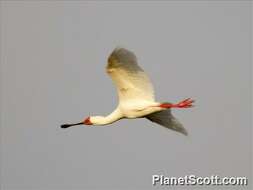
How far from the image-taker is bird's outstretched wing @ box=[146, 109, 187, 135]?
30.0m

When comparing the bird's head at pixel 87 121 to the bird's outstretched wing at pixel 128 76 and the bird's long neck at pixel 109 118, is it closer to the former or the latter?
the bird's long neck at pixel 109 118

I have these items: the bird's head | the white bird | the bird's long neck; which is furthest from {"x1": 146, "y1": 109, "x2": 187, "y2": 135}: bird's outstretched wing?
the bird's head

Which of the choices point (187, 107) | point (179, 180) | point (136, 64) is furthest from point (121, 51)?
point (179, 180)

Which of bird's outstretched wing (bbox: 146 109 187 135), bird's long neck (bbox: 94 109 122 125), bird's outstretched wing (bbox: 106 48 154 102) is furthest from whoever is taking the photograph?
bird's outstretched wing (bbox: 146 109 187 135)

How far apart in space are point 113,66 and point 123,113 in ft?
5.66

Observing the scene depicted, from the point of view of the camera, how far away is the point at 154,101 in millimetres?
29000

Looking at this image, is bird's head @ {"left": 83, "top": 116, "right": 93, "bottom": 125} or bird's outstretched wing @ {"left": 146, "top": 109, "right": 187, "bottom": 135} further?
bird's head @ {"left": 83, "top": 116, "right": 93, "bottom": 125}

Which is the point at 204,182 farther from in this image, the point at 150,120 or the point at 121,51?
the point at 121,51

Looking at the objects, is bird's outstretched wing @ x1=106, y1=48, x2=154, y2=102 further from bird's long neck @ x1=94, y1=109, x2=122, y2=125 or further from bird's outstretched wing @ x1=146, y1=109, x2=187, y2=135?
bird's outstretched wing @ x1=146, y1=109, x2=187, y2=135

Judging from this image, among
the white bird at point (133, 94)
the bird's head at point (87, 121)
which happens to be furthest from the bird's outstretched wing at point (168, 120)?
the bird's head at point (87, 121)

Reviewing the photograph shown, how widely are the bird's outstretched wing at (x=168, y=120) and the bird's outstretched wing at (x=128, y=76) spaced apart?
1.26 m

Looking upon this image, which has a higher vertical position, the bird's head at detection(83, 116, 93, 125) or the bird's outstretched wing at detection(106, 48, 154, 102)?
the bird's outstretched wing at detection(106, 48, 154, 102)

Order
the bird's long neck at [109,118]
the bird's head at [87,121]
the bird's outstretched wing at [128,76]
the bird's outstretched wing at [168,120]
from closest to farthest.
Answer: the bird's outstretched wing at [128,76]
the bird's long neck at [109,118]
the bird's outstretched wing at [168,120]
the bird's head at [87,121]

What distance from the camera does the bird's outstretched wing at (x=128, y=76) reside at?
28.1 meters
